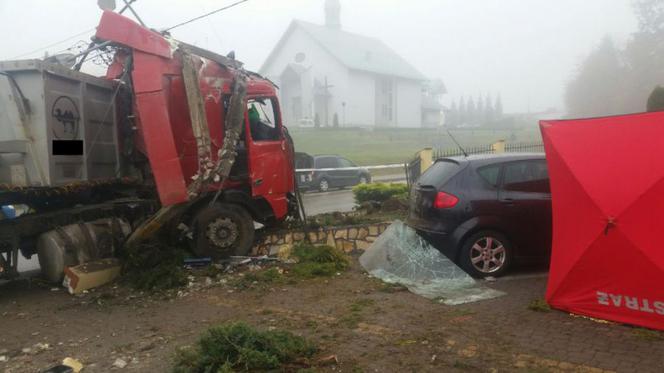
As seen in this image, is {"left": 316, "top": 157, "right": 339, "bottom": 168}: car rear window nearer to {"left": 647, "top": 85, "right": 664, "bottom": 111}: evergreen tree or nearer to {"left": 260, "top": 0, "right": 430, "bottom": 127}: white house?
{"left": 647, "top": 85, "right": 664, "bottom": 111}: evergreen tree

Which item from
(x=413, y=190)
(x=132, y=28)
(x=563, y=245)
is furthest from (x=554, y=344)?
(x=132, y=28)

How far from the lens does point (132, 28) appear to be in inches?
267

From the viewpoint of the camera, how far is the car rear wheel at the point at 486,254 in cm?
637

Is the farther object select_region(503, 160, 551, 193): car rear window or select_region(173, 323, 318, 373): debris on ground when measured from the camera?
Result: select_region(503, 160, 551, 193): car rear window

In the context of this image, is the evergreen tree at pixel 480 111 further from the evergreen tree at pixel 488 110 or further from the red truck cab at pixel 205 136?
the red truck cab at pixel 205 136

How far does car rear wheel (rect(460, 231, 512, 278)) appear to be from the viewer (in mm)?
6367

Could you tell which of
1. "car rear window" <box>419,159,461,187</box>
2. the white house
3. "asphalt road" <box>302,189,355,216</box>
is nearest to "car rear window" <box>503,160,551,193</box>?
"car rear window" <box>419,159,461,187</box>

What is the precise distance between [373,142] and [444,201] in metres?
35.0

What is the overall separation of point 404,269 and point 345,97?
146ft

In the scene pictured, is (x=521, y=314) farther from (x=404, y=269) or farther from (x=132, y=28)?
(x=132, y=28)

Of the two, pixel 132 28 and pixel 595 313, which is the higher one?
pixel 132 28

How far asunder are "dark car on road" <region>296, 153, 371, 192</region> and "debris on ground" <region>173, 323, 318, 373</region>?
1551cm

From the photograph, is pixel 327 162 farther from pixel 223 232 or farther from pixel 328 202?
pixel 223 232

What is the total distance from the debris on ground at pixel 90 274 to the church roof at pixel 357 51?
43.3m
